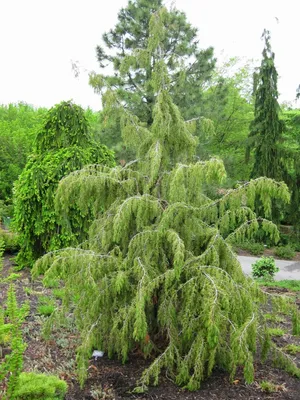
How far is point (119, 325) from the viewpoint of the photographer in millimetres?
4211

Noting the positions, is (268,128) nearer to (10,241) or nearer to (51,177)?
(51,177)

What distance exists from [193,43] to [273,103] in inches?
131

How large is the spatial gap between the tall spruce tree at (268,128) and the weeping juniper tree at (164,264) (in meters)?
9.68

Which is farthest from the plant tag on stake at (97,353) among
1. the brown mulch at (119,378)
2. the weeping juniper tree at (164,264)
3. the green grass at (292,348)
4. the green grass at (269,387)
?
the green grass at (292,348)

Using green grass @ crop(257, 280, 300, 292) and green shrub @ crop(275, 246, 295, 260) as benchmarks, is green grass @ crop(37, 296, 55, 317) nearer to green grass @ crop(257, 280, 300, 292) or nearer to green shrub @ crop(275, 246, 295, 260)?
green grass @ crop(257, 280, 300, 292)

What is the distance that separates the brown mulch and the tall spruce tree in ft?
31.1

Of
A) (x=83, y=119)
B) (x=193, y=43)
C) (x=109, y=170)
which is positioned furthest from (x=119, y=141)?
(x=109, y=170)

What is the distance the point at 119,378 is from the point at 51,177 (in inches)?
162

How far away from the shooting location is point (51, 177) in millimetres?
7125

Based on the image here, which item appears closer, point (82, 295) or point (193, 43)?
point (82, 295)

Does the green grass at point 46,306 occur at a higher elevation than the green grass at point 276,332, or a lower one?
higher

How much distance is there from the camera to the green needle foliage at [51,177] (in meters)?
7.19

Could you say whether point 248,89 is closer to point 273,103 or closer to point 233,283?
point 273,103

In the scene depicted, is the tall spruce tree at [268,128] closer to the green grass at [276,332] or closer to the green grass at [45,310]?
the green grass at [276,332]
